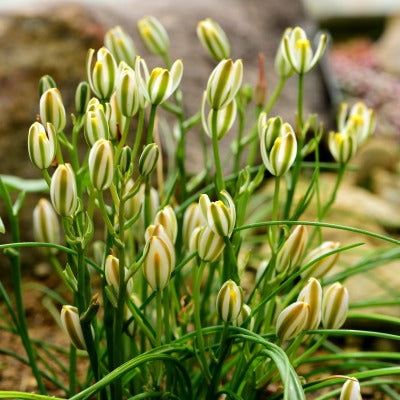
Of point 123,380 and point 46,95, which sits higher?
point 46,95

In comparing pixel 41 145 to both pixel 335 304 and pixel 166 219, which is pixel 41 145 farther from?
pixel 335 304

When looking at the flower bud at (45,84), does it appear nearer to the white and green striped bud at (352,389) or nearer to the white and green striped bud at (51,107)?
the white and green striped bud at (51,107)

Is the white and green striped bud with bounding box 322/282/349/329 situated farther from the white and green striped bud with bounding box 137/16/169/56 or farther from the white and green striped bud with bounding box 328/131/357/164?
the white and green striped bud with bounding box 137/16/169/56

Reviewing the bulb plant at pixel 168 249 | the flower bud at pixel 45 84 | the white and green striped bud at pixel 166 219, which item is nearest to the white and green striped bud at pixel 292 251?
the bulb plant at pixel 168 249

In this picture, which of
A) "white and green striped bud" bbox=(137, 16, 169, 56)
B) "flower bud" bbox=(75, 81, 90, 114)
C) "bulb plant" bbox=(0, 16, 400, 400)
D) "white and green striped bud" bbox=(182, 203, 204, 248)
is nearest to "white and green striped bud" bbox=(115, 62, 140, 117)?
"bulb plant" bbox=(0, 16, 400, 400)

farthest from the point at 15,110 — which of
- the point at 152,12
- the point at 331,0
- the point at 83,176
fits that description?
the point at 331,0

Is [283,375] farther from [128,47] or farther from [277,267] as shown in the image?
[128,47]
